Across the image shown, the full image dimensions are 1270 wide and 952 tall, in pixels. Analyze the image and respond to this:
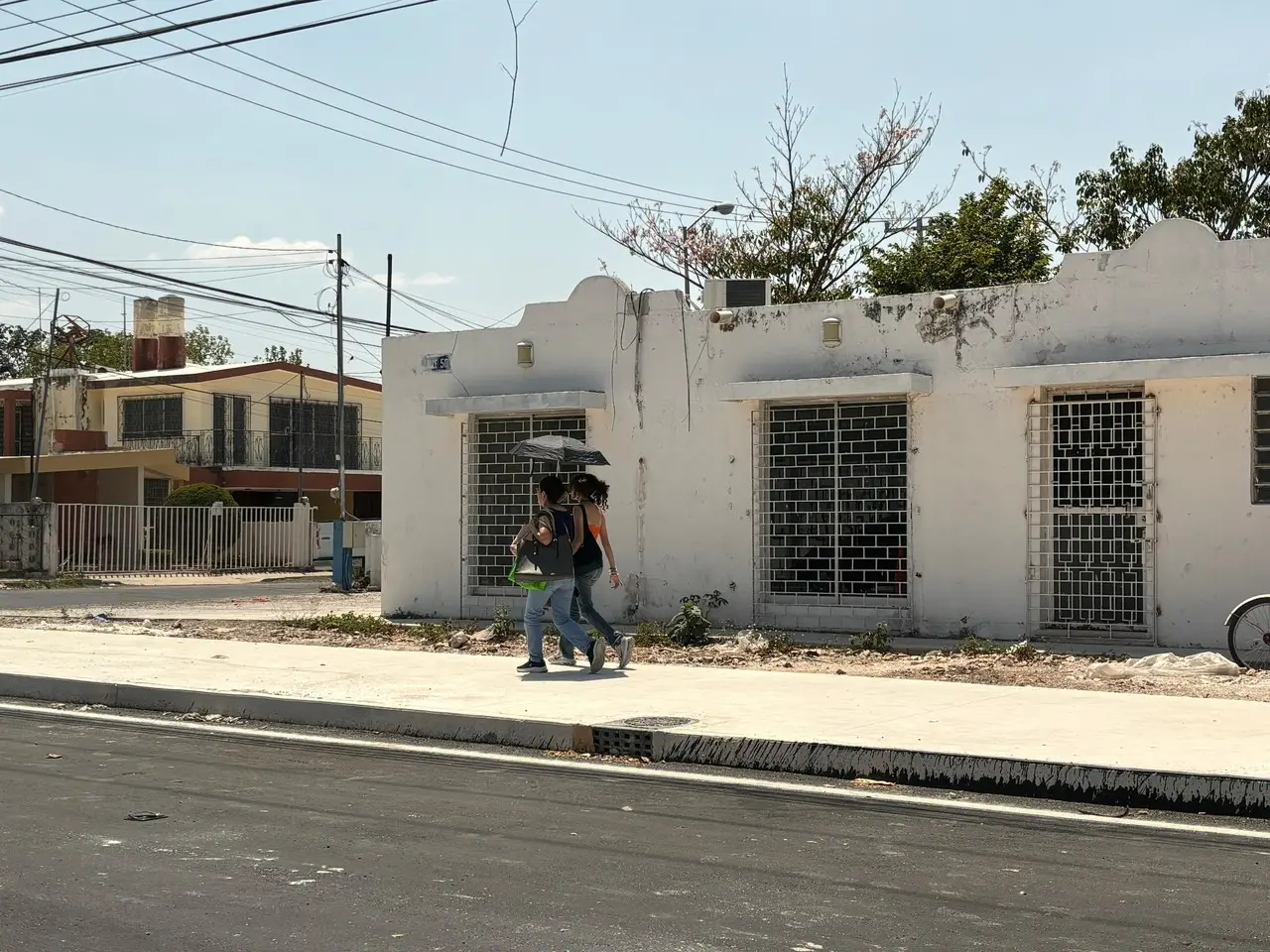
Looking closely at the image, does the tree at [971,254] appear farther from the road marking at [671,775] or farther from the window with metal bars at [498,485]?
the road marking at [671,775]

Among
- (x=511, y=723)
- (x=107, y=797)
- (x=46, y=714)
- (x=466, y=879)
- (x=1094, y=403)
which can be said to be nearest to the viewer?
(x=466, y=879)

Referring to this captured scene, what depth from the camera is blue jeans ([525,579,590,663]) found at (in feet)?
44.1

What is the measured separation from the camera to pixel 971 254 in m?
37.4

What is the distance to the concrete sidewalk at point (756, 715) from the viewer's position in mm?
8734

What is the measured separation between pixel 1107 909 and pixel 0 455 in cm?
4981

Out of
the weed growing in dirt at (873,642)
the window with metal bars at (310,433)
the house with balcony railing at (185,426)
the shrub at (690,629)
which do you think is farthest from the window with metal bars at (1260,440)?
the window with metal bars at (310,433)

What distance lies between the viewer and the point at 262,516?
41469 mm

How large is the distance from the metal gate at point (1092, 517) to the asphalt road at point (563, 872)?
8.59 metres

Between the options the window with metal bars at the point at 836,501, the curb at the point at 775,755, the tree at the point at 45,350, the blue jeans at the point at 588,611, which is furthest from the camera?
the tree at the point at 45,350

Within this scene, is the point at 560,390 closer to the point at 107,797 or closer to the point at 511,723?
the point at 511,723

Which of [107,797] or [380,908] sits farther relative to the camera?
[107,797]

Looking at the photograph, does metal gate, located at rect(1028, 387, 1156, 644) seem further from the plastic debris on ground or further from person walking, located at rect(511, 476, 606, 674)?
person walking, located at rect(511, 476, 606, 674)

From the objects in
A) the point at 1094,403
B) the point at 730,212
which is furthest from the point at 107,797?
the point at 730,212

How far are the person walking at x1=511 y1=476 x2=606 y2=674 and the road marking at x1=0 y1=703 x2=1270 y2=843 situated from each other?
2818 mm
